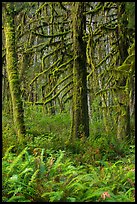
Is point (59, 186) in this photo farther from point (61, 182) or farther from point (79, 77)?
point (79, 77)

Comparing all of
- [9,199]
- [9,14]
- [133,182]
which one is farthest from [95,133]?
[9,199]

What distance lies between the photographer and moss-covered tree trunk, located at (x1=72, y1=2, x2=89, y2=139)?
938cm

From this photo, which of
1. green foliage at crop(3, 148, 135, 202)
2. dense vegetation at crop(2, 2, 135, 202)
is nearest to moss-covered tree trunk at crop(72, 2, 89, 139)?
dense vegetation at crop(2, 2, 135, 202)

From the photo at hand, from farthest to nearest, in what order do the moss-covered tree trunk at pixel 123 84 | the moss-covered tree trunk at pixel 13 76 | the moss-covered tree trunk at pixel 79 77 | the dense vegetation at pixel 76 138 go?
the moss-covered tree trunk at pixel 79 77, the moss-covered tree trunk at pixel 123 84, the moss-covered tree trunk at pixel 13 76, the dense vegetation at pixel 76 138

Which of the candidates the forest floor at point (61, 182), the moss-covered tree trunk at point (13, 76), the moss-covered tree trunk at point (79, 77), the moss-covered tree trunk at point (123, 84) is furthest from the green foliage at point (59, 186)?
the moss-covered tree trunk at point (123, 84)

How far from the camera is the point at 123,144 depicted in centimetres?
867

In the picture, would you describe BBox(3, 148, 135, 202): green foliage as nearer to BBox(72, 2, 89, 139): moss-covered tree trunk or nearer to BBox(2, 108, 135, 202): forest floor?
BBox(2, 108, 135, 202): forest floor

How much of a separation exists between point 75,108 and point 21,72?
2.77m

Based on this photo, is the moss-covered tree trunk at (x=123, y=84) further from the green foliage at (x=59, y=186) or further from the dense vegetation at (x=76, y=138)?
the green foliage at (x=59, y=186)

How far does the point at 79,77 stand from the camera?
377 inches

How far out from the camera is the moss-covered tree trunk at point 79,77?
369 inches

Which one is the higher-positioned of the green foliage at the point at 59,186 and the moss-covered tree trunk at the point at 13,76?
the moss-covered tree trunk at the point at 13,76

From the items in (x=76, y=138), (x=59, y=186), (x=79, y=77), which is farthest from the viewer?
(x=79, y=77)

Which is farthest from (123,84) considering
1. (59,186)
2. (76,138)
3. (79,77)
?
(59,186)
